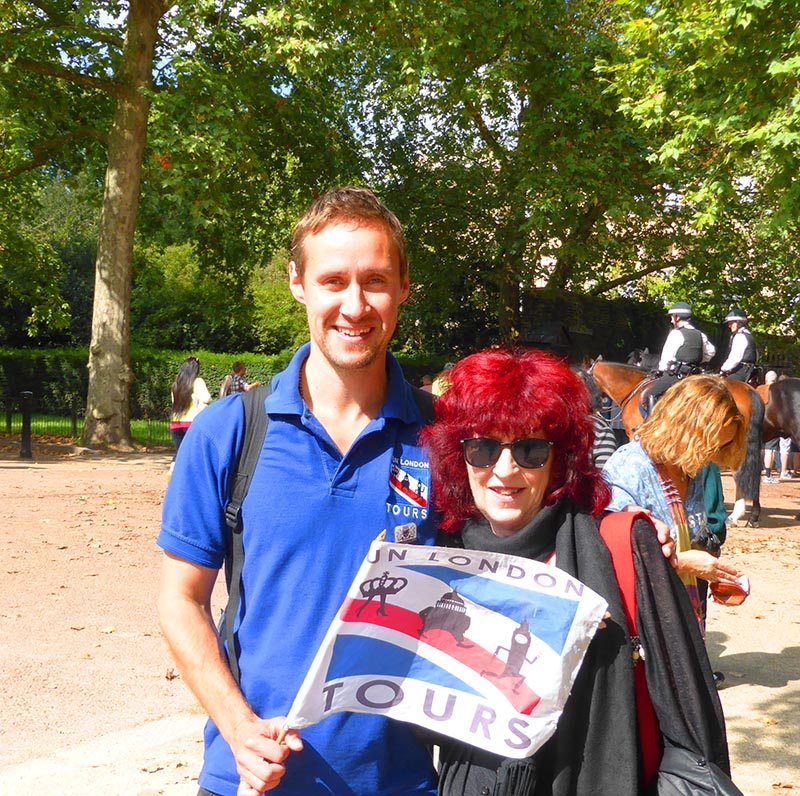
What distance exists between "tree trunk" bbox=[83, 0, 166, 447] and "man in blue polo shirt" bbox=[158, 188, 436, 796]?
20.0 meters

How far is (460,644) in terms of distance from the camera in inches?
86.4

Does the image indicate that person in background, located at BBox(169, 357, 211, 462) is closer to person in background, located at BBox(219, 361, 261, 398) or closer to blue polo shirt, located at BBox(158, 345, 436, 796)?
person in background, located at BBox(219, 361, 261, 398)

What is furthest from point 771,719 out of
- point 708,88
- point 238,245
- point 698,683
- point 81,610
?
point 238,245

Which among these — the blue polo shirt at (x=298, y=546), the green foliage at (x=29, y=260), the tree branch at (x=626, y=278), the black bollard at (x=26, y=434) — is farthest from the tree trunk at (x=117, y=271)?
the blue polo shirt at (x=298, y=546)

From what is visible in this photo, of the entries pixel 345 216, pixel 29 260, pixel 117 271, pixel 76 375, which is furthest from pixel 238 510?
pixel 76 375

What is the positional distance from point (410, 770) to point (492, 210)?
25585mm

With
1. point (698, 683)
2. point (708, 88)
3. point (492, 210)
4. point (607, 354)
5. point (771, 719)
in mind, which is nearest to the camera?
point (698, 683)

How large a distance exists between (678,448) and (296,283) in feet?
7.79

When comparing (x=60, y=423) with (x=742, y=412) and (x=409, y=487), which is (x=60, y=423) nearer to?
(x=742, y=412)

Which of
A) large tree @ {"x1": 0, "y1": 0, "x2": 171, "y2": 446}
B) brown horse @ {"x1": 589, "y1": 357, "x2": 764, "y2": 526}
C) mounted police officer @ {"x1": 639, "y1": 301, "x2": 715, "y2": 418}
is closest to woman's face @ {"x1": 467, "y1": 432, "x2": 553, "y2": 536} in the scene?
brown horse @ {"x1": 589, "y1": 357, "x2": 764, "y2": 526}

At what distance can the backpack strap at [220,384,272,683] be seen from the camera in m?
2.23

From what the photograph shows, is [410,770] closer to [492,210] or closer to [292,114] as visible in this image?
[292,114]

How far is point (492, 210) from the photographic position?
27.1 m

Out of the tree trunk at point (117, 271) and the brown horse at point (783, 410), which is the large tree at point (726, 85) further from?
the tree trunk at point (117, 271)
